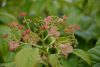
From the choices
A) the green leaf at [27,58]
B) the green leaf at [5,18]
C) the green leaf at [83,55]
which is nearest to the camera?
the green leaf at [27,58]

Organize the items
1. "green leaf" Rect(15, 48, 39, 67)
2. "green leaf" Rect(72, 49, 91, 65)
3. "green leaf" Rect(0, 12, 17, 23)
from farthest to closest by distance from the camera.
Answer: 1. "green leaf" Rect(0, 12, 17, 23)
2. "green leaf" Rect(72, 49, 91, 65)
3. "green leaf" Rect(15, 48, 39, 67)

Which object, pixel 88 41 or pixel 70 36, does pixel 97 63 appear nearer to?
pixel 70 36

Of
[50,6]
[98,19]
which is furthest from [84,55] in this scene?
[50,6]

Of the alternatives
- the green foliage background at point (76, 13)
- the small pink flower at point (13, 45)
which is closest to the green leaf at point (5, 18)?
the green foliage background at point (76, 13)

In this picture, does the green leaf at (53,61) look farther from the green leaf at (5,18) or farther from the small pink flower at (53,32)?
the green leaf at (5,18)

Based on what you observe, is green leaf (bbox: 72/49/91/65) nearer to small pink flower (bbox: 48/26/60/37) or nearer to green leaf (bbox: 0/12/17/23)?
small pink flower (bbox: 48/26/60/37)

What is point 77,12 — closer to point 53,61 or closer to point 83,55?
point 83,55

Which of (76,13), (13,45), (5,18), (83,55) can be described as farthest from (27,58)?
(76,13)

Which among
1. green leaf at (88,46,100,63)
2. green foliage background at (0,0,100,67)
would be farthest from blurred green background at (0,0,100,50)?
green leaf at (88,46,100,63)
